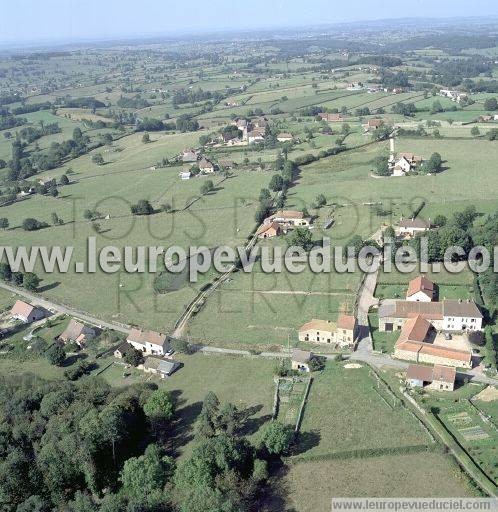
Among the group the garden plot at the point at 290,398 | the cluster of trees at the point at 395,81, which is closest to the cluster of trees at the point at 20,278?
the garden plot at the point at 290,398

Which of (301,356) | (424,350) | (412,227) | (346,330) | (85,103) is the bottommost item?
(301,356)

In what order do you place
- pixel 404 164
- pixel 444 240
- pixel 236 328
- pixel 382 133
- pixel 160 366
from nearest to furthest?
pixel 160 366 → pixel 236 328 → pixel 444 240 → pixel 404 164 → pixel 382 133

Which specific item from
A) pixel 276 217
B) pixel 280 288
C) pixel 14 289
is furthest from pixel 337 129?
pixel 14 289

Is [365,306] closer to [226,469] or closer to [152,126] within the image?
[226,469]

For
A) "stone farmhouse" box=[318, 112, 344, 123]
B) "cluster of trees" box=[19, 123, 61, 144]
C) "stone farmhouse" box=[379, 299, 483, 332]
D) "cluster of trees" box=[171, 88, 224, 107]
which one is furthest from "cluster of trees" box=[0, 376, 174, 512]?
"cluster of trees" box=[171, 88, 224, 107]

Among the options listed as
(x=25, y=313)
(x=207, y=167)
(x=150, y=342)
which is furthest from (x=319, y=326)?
(x=207, y=167)

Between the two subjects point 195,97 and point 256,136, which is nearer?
point 256,136

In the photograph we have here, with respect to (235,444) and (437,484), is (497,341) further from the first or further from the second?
(235,444)

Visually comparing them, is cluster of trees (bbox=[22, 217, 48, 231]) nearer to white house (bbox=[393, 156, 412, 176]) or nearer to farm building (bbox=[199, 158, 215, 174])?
farm building (bbox=[199, 158, 215, 174])
